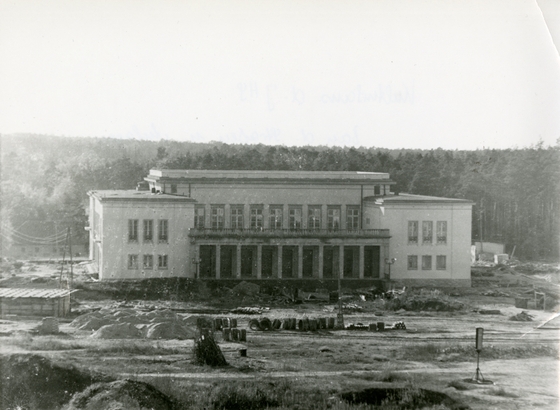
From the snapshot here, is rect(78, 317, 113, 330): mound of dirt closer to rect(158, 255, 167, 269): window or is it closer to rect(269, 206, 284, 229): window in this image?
rect(158, 255, 167, 269): window

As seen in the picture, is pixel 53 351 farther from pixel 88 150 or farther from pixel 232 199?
pixel 232 199

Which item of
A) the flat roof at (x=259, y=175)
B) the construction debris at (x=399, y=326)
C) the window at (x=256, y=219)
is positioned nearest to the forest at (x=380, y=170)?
the flat roof at (x=259, y=175)

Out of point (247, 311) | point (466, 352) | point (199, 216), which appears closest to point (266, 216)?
point (199, 216)

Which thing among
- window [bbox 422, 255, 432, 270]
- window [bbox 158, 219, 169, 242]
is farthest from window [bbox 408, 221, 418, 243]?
window [bbox 158, 219, 169, 242]

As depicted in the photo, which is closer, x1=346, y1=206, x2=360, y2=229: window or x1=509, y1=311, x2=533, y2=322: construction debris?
x1=509, y1=311, x2=533, y2=322: construction debris

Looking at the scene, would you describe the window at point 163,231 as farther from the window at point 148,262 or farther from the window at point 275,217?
the window at point 275,217

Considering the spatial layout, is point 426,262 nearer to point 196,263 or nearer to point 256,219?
point 256,219
